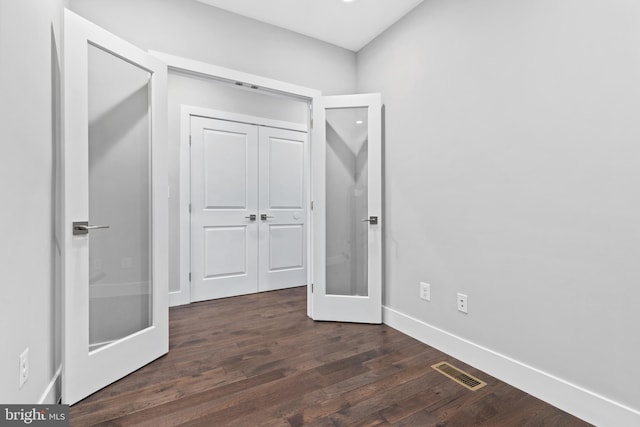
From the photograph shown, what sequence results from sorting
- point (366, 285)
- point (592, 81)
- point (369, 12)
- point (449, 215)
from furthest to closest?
1. point (366, 285)
2. point (369, 12)
3. point (449, 215)
4. point (592, 81)

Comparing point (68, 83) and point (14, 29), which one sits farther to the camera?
point (68, 83)

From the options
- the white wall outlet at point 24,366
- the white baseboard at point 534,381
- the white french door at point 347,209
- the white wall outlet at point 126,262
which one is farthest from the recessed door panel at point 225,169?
the white baseboard at point 534,381

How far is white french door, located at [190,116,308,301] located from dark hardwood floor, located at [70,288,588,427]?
1.13 m

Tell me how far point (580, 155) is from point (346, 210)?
180 centimetres

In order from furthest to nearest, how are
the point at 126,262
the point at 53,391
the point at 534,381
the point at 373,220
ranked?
1. the point at 373,220
2. the point at 126,262
3. the point at 534,381
4. the point at 53,391

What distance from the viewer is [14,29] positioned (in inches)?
48.5

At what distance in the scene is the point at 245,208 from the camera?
12.4 ft

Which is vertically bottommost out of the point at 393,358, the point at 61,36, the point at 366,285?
the point at 393,358

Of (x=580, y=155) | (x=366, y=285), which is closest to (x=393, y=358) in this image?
(x=366, y=285)

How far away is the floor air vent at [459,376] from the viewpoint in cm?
179

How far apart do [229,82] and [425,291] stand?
96.1 inches

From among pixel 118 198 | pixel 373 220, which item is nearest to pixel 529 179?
pixel 373 220

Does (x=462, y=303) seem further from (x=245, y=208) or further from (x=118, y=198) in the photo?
(x=245, y=208)

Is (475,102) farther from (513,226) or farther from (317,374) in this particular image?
(317,374)
